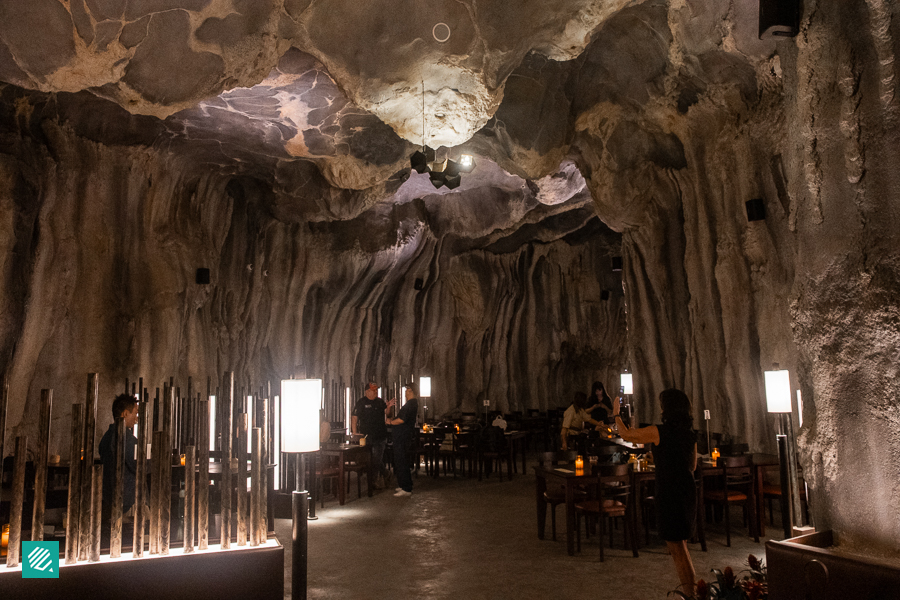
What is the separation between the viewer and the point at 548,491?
622 centimetres

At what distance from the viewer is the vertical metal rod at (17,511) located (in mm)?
3049

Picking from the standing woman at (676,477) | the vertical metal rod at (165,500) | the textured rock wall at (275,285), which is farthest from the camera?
the textured rock wall at (275,285)

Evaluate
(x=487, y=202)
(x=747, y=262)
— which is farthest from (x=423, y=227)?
(x=747, y=262)

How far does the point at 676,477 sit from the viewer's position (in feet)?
13.1

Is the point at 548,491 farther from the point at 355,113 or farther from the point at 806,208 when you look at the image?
the point at 355,113

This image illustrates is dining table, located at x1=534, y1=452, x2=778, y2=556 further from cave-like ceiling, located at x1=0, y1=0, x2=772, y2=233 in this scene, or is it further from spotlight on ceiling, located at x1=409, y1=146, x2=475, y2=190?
spotlight on ceiling, located at x1=409, y1=146, x2=475, y2=190

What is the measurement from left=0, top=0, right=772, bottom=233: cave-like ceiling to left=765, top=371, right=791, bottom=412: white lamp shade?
301cm

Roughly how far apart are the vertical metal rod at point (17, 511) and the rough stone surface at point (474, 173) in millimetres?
3449

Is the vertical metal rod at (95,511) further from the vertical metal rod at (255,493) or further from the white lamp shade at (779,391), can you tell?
the white lamp shade at (779,391)

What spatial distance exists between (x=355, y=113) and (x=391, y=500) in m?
5.02

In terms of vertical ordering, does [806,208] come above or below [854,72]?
below

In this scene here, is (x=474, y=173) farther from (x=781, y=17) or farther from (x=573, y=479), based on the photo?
(x=781, y=17)

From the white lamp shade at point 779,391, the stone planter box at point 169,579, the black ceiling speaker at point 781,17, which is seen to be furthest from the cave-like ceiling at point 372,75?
the stone planter box at point 169,579

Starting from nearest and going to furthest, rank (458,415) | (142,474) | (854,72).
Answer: (854,72) < (142,474) < (458,415)
